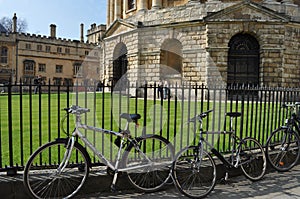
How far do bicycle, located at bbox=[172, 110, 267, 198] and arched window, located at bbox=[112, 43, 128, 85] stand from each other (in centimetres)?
2453

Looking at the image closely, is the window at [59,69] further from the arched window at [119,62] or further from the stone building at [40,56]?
the arched window at [119,62]

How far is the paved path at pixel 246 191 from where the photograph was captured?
4.20 m

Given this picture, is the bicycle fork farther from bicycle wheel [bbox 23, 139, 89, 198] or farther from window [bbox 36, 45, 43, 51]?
window [bbox 36, 45, 43, 51]

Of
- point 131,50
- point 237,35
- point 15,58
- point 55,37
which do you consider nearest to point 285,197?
point 237,35

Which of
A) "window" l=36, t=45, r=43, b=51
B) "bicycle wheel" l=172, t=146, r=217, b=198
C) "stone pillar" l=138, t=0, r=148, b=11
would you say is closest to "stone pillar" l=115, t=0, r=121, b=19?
"stone pillar" l=138, t=0, r=148, b=11

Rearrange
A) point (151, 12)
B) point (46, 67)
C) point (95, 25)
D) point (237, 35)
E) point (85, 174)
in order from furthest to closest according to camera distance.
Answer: point (95, 25)
point (46, 67)
point (151, 12)
point (237, 35)
point (85, 174)

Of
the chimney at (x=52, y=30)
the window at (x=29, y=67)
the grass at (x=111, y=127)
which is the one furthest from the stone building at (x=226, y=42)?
the chimney at (x=52, y=30)

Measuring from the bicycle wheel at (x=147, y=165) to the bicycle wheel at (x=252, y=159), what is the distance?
1.37 m

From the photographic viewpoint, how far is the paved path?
420 cm

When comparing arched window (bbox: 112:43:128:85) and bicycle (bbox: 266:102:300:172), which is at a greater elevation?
arched window (bbox: 112:43:128:85)

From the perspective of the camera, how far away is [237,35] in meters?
22.2

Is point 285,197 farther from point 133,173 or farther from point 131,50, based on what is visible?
point 131,50

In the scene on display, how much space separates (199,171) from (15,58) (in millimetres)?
55704

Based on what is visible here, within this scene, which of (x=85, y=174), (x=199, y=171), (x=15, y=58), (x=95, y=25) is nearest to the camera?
(x=85, y=174)
